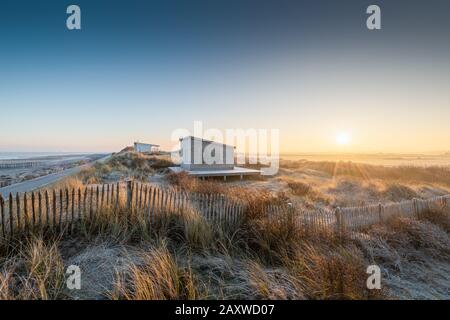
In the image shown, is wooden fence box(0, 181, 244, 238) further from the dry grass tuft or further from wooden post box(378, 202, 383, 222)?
wooden post box(378, 202, 383, 222)

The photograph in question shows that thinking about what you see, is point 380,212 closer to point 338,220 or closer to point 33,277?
point 338,220

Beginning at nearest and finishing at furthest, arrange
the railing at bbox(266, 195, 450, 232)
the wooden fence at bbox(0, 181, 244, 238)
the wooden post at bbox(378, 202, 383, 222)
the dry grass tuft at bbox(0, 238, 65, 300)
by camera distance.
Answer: the dry grass tuft at bbox(0, 238, 65, 300) < the wooden fence at bbox(0, 181, 244, 238) < the railing at bbox(266, 195, 450, 232) < the wooden post at bbox(378, 202, 383, 222)

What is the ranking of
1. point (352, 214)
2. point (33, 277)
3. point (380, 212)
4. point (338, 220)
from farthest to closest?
point (380, 212), point (352, 214), point (338, 220), point (33, 277)

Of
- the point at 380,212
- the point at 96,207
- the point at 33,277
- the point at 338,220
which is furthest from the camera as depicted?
the point at 380,212

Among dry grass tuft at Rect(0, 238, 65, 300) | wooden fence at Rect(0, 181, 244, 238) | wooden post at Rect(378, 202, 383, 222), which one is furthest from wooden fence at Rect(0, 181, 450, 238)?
dry grass tuft at Rect(0, 238, 65, 300)

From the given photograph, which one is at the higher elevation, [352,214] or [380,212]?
[352,214]

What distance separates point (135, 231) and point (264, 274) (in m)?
3.00

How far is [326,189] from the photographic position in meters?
17.8

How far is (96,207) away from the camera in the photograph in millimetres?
5105

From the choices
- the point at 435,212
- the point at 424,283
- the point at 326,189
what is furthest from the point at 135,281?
the point at 326,189

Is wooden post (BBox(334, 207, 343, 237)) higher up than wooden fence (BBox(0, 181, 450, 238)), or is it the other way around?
wooden fence (BBox(0, 181, 450, 238))

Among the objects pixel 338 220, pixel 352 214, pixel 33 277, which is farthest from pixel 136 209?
pixel 352 214

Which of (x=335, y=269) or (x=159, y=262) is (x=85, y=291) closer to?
(x=159, y=262)

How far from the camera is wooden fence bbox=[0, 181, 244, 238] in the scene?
4250 millimetres
